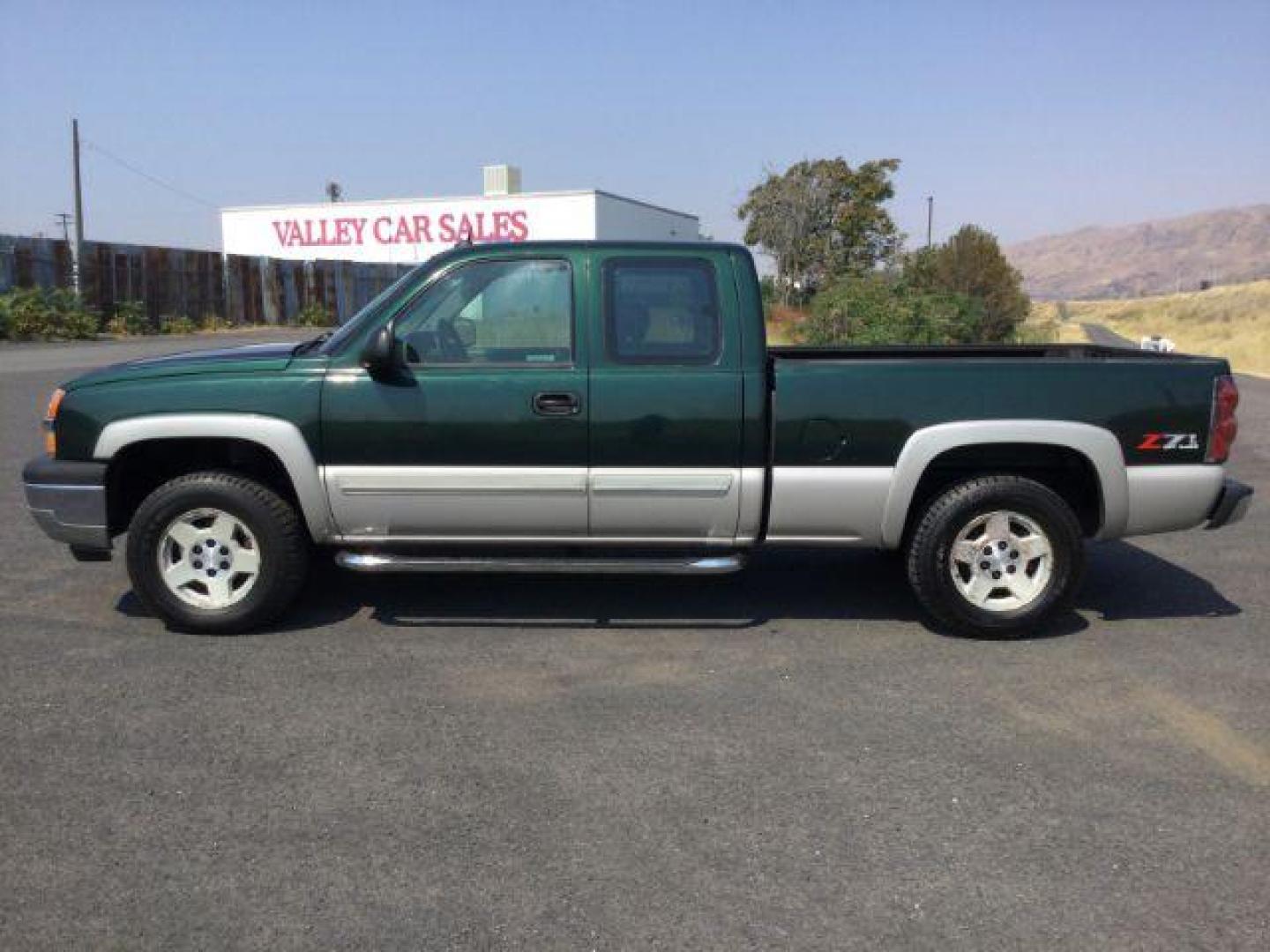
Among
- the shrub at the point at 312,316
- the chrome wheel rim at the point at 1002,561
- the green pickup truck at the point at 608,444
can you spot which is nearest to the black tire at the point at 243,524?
the green pickup truck at the point at 608,444

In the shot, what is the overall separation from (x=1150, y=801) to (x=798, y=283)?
3640cm

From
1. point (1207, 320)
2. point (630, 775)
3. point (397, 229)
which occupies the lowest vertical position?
point (630, 775)

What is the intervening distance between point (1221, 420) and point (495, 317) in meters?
3.55

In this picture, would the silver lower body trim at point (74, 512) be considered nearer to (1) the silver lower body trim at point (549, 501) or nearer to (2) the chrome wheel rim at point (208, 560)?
(2) the chrome wheel rim at point (208, 560)

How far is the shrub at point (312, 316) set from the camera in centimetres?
3791

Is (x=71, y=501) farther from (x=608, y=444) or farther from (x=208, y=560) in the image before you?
(x=608, y=444)

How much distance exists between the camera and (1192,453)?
520cm

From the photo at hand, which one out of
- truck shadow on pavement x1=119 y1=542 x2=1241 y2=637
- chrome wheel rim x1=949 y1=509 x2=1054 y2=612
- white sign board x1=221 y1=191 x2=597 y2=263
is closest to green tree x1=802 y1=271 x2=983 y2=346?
truck shadow on pavement x1=119 y1=542 x2=1241 y2=637

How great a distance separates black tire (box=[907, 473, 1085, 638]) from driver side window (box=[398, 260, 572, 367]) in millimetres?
1973

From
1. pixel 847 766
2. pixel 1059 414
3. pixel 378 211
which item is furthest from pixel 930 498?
pixel 378 211

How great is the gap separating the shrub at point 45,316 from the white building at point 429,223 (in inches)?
642

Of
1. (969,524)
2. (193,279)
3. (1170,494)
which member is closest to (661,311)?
(969,524)

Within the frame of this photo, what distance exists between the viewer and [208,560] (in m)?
5.27

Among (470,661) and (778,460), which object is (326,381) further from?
(778,460)
